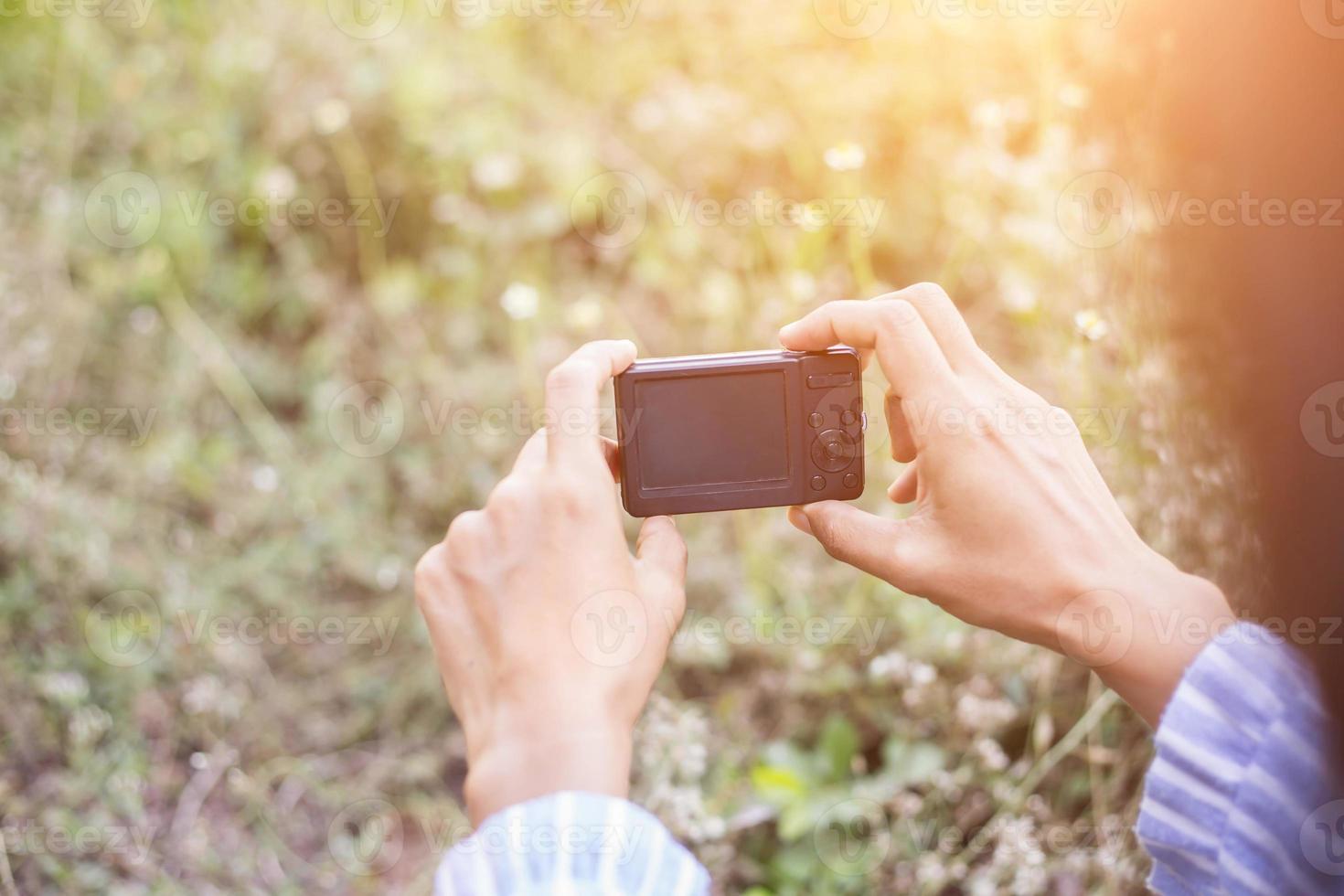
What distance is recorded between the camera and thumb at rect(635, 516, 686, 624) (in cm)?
103

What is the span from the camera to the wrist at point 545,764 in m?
0.88

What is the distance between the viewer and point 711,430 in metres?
1.20

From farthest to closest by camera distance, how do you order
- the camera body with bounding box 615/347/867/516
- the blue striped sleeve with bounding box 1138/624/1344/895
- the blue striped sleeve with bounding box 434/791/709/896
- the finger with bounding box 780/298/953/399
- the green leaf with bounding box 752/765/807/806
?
the green leaf with bounding box 752/765/807/806
the camera body with bounding box 615/347/867/516
the finger with bounding box 780/298/953/399
the blue striped sleeve with bounding box 1138/624/1344/895
the blue striped sleeve with bounding box 434/791/709/896

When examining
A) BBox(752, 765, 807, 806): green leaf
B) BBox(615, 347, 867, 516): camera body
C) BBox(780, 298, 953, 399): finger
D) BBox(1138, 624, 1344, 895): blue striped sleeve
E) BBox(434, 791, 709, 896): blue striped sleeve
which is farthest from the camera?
BBox(752, 765, 807, 806): green leaf

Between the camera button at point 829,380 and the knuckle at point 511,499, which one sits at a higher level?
the camera button at point 829,380

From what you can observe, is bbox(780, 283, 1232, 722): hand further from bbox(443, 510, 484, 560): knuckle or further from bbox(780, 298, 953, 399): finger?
bbox(443, 510, 484, 560): knuckle

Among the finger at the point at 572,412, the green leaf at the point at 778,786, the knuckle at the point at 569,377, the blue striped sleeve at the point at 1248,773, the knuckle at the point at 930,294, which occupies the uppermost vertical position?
the knuckle at the point at 930,294

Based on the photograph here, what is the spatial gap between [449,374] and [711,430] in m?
1.08

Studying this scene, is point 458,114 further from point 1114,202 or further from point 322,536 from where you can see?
point 1114,202

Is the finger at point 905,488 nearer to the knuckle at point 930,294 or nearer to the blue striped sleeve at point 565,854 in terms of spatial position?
the knuckle at point 930,294

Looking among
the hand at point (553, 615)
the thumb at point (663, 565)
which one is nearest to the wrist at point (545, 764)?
the hand at point (553, 615)

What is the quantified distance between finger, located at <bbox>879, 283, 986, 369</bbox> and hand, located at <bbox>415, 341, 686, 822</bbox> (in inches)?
15.1

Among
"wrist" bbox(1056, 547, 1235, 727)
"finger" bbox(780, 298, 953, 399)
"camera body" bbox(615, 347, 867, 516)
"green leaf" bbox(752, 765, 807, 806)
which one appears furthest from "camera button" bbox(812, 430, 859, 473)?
"green leaf" bbox(752, 765, 807, 806)

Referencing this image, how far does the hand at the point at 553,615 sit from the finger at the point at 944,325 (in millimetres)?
384
